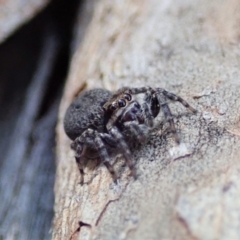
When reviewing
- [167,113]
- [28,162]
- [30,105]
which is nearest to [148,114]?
[167,113]

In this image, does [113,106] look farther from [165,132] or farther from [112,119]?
[165,132]

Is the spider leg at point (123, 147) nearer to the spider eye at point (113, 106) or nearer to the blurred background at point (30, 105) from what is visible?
the spider eye at point (113, 106)

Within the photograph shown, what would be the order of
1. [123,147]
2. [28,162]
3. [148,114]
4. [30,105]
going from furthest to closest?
[30,105] → [28,162] → [148,114] → [123,147]

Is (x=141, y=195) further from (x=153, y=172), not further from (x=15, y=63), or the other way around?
(x=15, y=63)

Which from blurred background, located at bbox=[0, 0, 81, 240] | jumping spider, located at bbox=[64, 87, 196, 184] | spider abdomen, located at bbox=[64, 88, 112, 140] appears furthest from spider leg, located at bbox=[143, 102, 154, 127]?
blurred background, located at bbox=[0, 0, 81, 240]

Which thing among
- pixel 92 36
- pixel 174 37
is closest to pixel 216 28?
pixel 174 37

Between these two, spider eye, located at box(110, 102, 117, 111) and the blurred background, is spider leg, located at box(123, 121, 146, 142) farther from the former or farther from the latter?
the blurred background
